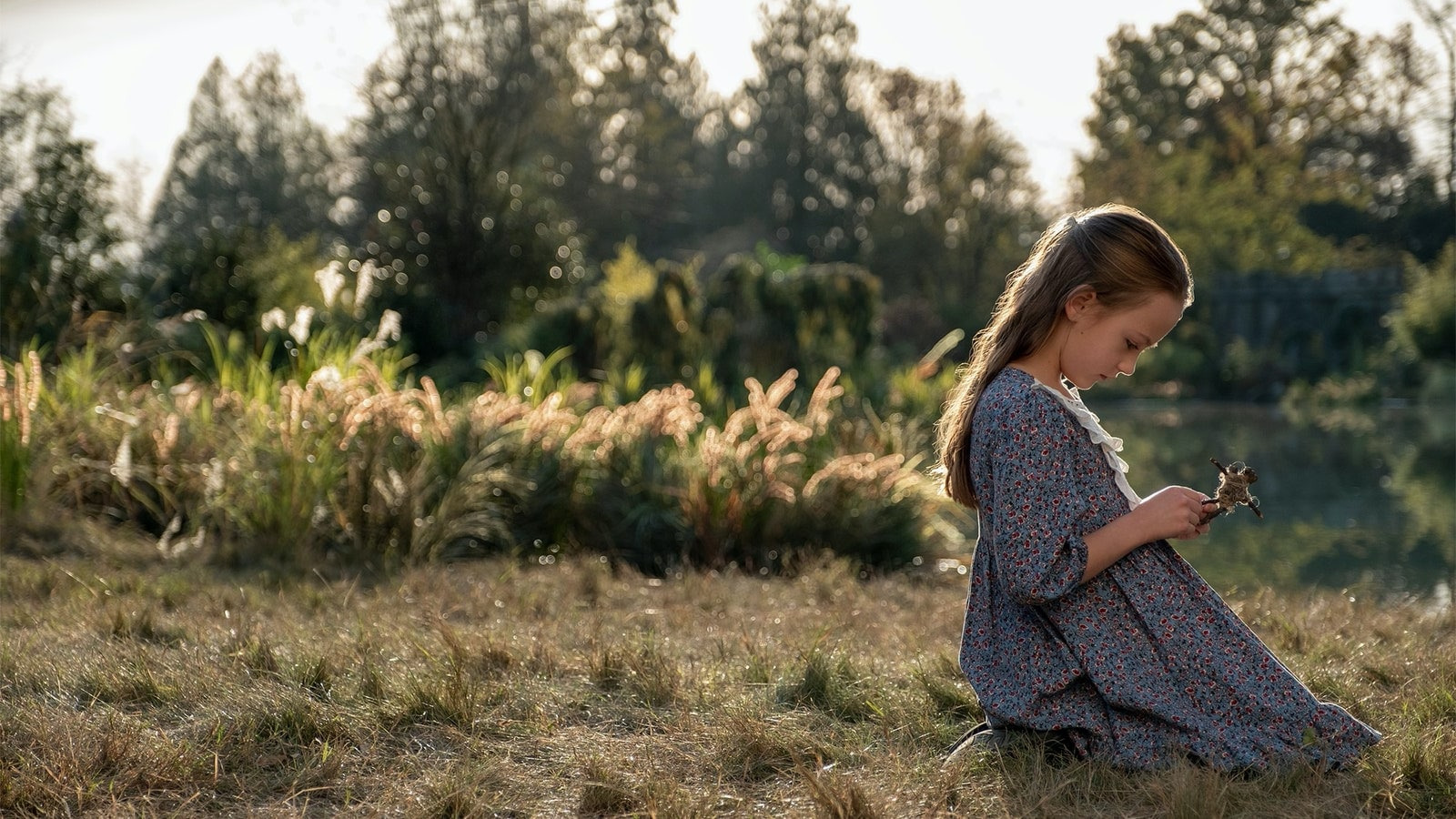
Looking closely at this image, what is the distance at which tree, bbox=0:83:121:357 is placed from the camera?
8.98 metres

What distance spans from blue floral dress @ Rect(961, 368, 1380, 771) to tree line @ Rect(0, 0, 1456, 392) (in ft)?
17.2

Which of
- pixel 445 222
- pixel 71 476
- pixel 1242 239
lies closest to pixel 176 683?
pixel 71 476

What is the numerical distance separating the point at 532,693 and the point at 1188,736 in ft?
4.28

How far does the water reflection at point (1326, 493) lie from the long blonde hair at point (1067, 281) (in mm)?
2041

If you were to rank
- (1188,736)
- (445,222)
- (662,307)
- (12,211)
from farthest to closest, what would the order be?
(445,222)
(12,211)
(662,307)
(1188,736)

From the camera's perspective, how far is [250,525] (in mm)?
4992

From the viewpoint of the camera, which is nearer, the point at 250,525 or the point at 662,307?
the point at 250,525

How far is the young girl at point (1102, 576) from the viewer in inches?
87.9

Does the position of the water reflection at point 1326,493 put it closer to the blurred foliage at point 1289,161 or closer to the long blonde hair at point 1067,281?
the long blonde hair at point 1067,281

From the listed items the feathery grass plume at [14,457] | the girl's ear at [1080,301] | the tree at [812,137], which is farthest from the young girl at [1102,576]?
the tree at [812,137]

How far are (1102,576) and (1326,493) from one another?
25.1 ft

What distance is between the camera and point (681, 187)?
120 feet

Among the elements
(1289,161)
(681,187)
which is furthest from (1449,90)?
(681,187)

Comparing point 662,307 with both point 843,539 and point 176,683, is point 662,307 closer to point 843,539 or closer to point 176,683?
point 843,539
